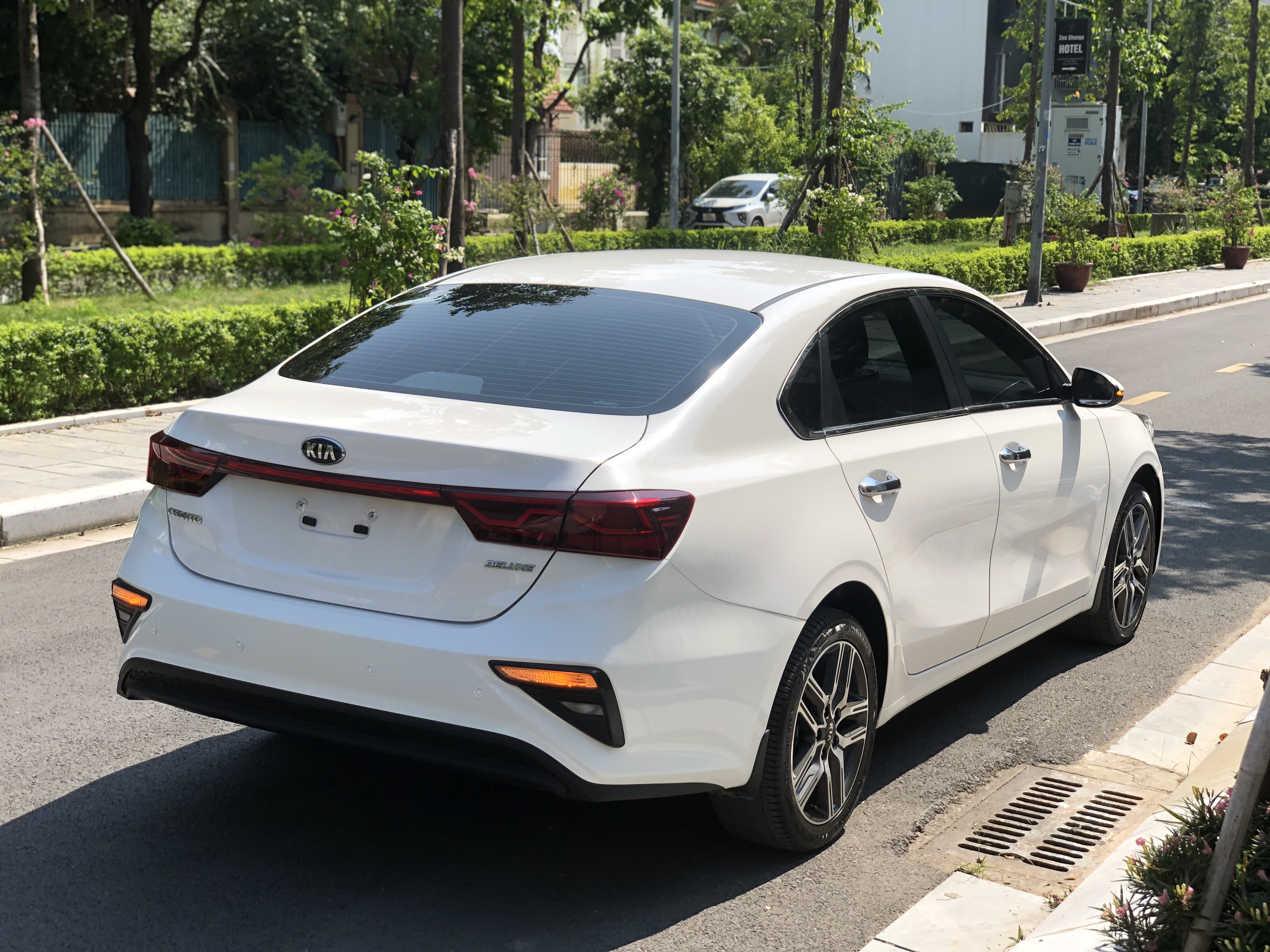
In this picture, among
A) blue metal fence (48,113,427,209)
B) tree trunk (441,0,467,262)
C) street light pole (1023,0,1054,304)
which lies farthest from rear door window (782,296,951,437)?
blue metal fence (48,113,427,209)

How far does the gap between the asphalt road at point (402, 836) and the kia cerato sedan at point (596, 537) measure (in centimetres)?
26

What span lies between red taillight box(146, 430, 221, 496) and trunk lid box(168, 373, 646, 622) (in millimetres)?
25

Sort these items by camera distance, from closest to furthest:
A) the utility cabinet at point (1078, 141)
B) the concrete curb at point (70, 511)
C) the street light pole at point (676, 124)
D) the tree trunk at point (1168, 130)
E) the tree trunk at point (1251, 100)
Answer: the concrete curb at point (70, 511), the street light pole at point (676, 124), the utility cabinet at point (1078, 141), the tree trunk at point (1251, 100), the tree trunk at point (1168, 130)

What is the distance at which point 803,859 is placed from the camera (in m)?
4.13

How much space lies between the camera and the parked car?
126ft

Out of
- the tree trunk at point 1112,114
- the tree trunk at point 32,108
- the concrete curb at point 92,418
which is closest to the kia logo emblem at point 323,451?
the concrete curb at point 92,418

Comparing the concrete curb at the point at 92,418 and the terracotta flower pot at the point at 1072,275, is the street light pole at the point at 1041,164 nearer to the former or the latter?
the terracotta flower pot at the point at 1072,275

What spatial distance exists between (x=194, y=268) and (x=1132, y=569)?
17463 mm

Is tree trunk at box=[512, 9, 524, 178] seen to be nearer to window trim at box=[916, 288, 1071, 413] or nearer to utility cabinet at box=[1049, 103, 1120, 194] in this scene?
window trim at box=[916, 288, 1071, 413]

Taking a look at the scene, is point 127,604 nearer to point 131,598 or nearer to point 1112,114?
point 131,598

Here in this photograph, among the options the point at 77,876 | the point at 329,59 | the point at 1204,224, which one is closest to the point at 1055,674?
the point at 77,876

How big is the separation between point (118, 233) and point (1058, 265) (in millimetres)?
17355

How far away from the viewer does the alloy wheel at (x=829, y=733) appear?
4.02m

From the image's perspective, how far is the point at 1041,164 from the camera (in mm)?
21922
